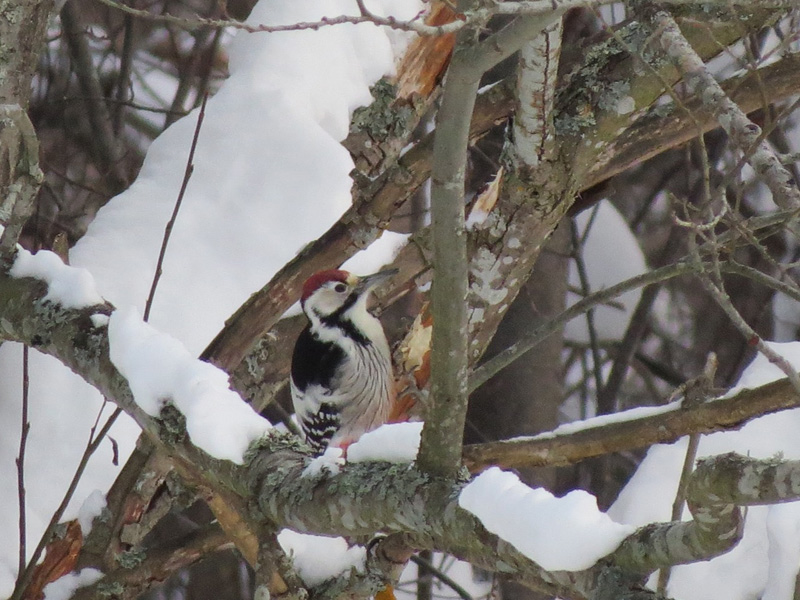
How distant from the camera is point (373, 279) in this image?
12.7ft

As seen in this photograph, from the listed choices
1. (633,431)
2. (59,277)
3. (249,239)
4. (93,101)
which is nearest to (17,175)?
(59,277)

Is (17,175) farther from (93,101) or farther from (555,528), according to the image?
→ (93,101)

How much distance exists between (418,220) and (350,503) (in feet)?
11.6

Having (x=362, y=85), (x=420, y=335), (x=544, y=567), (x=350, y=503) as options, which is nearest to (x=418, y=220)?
(x=362, y=85)

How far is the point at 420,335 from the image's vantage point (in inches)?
146

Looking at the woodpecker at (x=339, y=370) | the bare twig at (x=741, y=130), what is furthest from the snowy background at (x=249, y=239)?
the bare twig at (x=741, y=130)

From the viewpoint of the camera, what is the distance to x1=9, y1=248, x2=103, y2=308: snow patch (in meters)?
2.76

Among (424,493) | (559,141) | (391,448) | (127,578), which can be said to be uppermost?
(559,141)

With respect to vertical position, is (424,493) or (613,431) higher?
(613,431)

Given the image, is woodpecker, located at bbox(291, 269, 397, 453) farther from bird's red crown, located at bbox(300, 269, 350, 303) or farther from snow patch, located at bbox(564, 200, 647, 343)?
snow patch, located at bbox(564, 200, 647, 343)

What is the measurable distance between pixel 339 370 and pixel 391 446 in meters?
2.09

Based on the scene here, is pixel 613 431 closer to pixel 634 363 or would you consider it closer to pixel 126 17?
pixel 634 363

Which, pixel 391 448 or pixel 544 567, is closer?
pixel 544 567

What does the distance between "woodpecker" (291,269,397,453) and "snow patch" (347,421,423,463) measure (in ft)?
5.97
